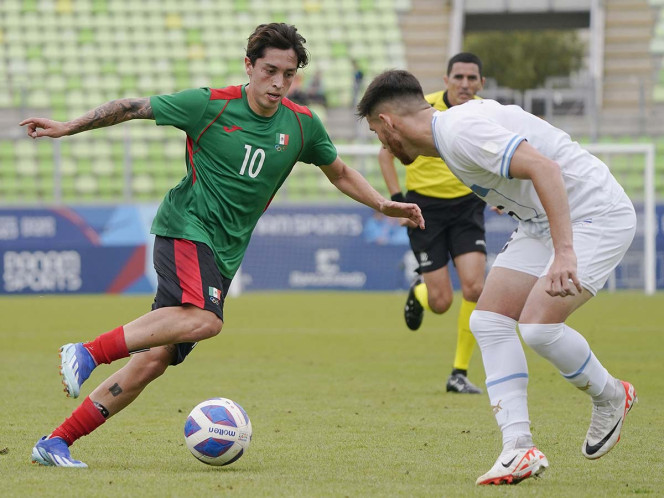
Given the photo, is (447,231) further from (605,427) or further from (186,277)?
(186,277)

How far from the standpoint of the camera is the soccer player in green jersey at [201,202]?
A: 520 cm

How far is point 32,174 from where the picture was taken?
80.4ft

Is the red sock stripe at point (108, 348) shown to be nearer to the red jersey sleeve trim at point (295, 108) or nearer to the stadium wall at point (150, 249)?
the red jersey sleeve trim at point (295, 108)

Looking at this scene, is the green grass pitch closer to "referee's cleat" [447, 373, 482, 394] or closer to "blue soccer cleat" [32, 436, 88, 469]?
"blue soccer cleat" [32, 436, 88, 469]

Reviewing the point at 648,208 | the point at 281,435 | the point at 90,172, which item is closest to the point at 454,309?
the point at 648,208

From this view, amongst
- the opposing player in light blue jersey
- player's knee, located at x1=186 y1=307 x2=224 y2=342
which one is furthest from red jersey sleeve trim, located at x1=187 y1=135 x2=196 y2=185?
the opposing player in light blue jersey

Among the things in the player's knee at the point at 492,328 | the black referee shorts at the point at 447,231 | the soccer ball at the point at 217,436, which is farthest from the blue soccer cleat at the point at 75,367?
the black referee shorts at the point at 447,231

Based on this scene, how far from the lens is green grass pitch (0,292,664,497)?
4.85 meters

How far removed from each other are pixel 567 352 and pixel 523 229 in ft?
2.13

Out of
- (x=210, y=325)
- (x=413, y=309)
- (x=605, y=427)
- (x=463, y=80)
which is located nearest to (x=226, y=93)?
(x=210, y=325)

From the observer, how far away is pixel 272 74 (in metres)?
5.55

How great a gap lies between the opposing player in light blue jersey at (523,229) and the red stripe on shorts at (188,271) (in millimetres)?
1073

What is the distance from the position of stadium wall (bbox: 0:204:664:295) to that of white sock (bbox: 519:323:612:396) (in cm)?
1652

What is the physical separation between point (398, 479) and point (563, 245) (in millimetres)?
1284
